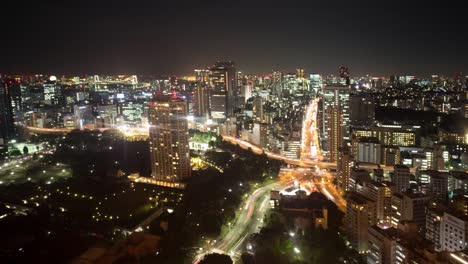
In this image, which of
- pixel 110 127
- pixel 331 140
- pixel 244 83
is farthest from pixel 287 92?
pixel 331 140

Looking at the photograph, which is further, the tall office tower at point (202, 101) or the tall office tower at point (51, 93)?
the tall office tower at point (51, 93)

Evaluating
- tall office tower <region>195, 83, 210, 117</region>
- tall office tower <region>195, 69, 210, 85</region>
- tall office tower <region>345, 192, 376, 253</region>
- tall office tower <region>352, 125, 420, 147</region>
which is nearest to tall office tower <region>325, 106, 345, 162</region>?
tall office tower <region>352, 125, 420, 147</region>

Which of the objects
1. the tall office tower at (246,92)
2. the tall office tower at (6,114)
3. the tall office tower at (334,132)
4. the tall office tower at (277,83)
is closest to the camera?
the tall office tower at (334,132)

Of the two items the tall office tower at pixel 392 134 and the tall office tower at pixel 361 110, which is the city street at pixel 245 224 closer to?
the tall office tower at pixel 392 134

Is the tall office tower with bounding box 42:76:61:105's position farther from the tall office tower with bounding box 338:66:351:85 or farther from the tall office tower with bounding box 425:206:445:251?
the tall office tower with bounding box 425:206:445:251

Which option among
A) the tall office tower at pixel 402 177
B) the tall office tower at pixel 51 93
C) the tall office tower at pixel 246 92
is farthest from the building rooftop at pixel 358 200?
the tall office tower at pixel 51 93
